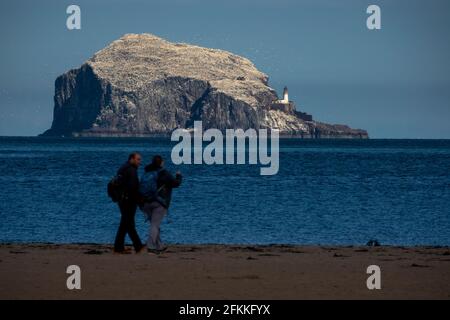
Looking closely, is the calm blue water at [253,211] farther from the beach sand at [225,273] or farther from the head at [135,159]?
the head at [135,159]

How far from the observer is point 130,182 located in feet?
65.5

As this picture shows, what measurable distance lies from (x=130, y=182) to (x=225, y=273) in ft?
9.37

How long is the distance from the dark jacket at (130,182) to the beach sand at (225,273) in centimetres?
102

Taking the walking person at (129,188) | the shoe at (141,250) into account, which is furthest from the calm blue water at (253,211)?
the walking person at (129,188)

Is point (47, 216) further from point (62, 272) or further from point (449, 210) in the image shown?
point (62, 272)

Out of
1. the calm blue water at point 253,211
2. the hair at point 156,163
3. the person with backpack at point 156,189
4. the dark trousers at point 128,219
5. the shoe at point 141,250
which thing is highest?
the hair at point 156,163

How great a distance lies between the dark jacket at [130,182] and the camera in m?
20.0

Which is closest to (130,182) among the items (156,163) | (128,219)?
(156,163)

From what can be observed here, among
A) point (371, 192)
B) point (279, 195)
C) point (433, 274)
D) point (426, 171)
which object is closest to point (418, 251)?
point (433, 274)

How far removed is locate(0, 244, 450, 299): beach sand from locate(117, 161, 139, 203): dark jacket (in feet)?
3.35

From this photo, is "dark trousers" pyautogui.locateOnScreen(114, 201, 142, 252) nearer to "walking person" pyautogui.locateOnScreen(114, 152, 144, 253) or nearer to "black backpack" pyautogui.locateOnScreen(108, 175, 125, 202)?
"walking person" pyautogui.locateOnScreen(114, 152, 144, 253)

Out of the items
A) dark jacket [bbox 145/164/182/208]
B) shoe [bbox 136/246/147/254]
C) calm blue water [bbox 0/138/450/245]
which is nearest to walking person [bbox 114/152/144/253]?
dark jacket [bbox 145/164/182/208]
